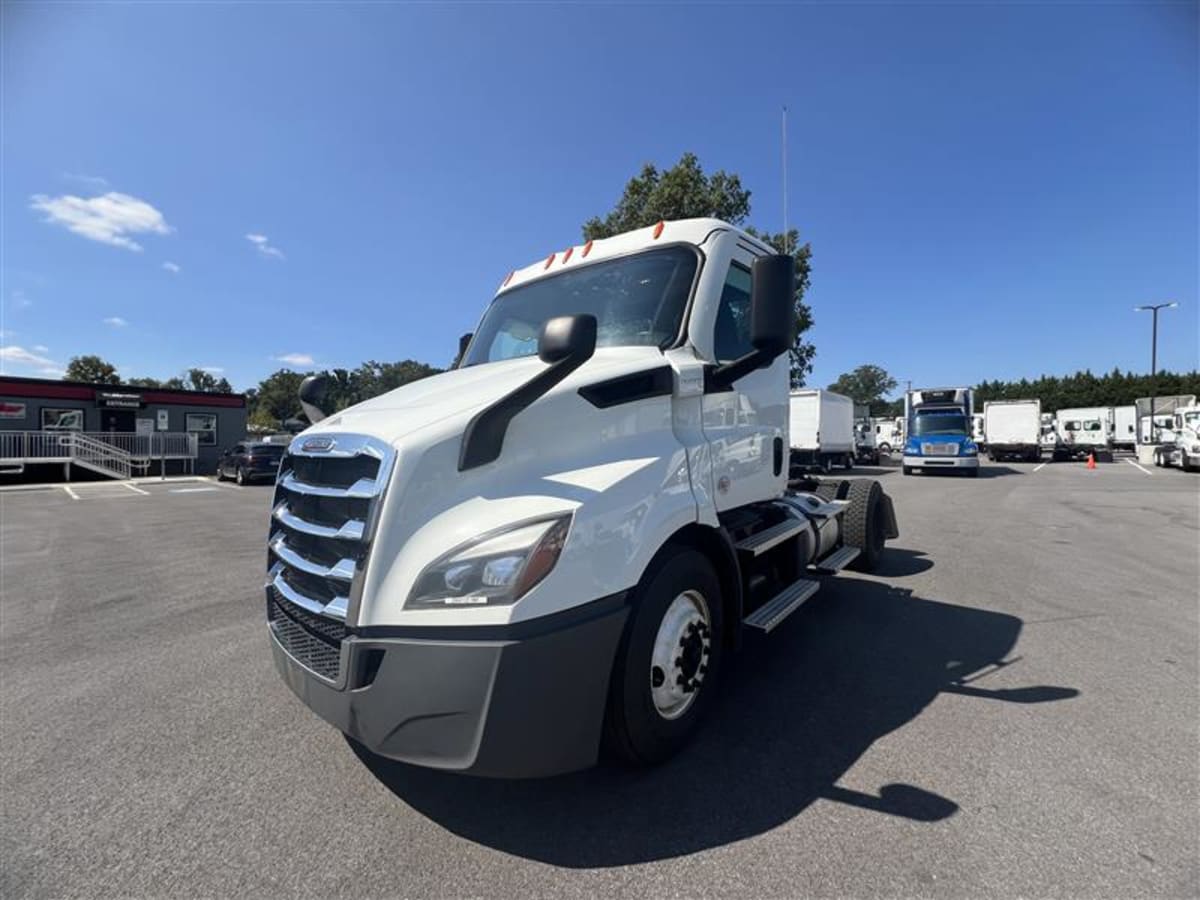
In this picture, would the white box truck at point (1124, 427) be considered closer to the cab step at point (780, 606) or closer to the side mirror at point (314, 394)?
the cab step at point (780, 606)

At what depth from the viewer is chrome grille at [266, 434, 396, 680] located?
224 centimetres

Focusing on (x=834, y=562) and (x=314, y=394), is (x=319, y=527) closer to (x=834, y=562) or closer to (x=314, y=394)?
(x=314, y=394)

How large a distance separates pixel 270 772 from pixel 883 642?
13.3ft

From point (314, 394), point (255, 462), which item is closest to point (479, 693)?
point (314, 394)

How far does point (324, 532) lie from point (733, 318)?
8.49ft

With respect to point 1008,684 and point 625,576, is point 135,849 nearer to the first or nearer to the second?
point 625,576

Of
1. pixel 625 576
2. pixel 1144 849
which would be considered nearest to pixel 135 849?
pixel 625 576

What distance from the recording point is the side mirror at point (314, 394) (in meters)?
3.66

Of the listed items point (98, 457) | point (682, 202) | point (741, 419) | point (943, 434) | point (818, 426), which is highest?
point (682, 202)

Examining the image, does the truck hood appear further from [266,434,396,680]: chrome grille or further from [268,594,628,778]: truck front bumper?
[268,594,628,778]: truck front bumper

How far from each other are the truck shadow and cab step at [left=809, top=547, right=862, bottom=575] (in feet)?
2.44

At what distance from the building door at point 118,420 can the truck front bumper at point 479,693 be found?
36315 millimetres

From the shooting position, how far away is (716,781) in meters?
2.61

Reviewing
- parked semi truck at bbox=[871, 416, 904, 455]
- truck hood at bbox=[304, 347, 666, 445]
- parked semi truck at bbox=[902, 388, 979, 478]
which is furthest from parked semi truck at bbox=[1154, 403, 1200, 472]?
truck hood at bbox=[304, 347, 666, 445]
